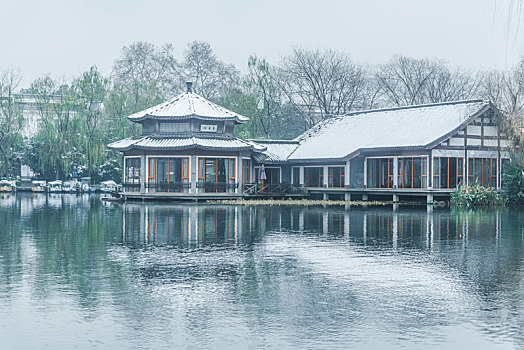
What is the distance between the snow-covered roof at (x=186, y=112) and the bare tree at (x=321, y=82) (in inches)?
826

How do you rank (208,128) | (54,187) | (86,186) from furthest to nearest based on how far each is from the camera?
(54,187) < (86,186) < (208,128)

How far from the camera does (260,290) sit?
460 inches

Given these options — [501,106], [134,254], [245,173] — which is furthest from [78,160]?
[134,254]

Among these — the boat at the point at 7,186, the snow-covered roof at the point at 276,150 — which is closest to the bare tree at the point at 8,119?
the boat at the point at 7,186

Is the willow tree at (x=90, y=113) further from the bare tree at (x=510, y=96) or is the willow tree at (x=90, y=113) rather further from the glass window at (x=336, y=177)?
the bare tree at (x=510, y=96)

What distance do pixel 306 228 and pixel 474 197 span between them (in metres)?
21.5

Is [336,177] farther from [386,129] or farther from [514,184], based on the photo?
[514,184]

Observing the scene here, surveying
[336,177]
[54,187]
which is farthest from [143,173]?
[54,187]

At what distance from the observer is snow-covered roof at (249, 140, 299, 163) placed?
54.2 metres

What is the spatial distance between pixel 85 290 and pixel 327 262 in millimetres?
5562

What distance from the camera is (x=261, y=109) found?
241 ft

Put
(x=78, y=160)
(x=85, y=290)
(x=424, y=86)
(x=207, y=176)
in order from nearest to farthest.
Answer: (x=85, y=290)
(x=207, y=176)
(x=78, y=160)
(x=424, y=86)

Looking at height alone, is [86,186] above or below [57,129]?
below

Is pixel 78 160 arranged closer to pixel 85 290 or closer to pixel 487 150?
pixel 487 150
